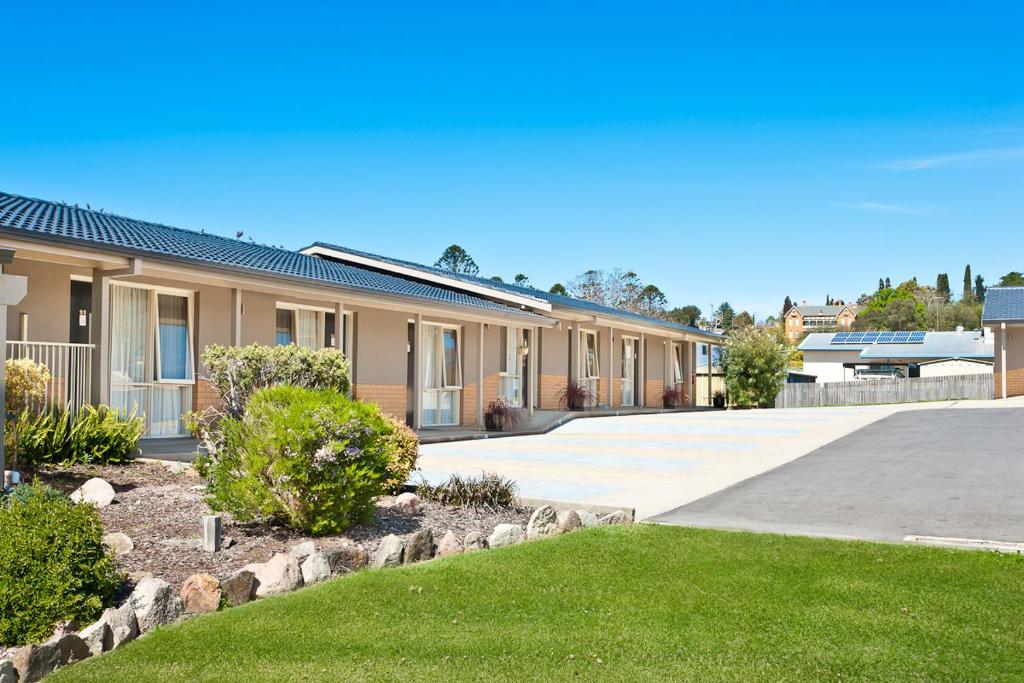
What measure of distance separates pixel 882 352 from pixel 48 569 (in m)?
61.0

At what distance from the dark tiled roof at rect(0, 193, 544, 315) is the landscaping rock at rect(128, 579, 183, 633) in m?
7.29

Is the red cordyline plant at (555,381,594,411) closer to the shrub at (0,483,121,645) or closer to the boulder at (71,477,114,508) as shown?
the boulder at (71,477,114,508)

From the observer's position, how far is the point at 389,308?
1786 cm

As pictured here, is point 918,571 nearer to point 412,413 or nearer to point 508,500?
point 508,500

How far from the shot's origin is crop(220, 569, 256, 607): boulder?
5812mm

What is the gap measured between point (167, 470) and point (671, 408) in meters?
24.9

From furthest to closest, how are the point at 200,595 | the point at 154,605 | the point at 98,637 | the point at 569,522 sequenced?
the point at 569,522, the point at 200,595, the point at 154,605, the point at 98,637

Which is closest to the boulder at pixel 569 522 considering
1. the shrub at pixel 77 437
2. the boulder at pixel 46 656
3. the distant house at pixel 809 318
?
the boulder at pixel 46 656

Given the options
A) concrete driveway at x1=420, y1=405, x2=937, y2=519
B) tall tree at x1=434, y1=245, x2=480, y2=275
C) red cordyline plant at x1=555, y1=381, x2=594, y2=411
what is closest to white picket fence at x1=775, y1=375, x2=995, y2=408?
concrete driveway at x1=420, y1=405, x2=937, y2=519

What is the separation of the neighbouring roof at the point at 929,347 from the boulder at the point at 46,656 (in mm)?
59580

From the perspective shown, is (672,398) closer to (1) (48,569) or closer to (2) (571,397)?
(2) (571,397)

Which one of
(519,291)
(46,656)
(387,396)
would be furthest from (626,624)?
(519,291)

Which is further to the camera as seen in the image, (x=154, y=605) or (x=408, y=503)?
(x=408, y=503)

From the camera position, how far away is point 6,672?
444 cm
